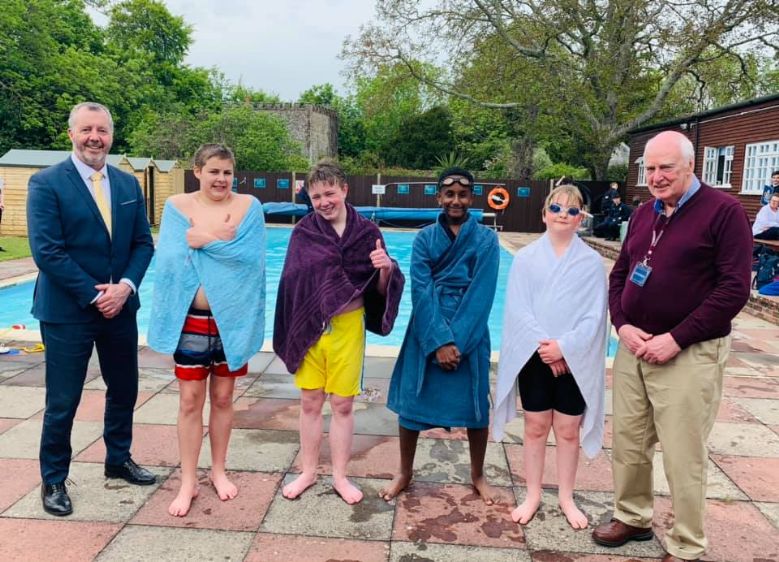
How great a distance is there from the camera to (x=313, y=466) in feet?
11.2

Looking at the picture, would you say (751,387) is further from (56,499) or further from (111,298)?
(56,499)

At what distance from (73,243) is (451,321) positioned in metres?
1.87

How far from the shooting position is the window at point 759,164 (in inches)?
577

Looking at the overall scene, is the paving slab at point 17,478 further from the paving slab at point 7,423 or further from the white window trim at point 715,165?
the white window trim at point 715,165

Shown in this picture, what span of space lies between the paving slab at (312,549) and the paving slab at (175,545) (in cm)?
7

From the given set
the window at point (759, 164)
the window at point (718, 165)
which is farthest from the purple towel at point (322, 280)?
the window at point (718, 165)

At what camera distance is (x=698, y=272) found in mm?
2588

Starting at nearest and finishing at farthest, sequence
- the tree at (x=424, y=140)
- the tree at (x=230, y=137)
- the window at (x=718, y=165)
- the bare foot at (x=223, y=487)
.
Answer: the bare foot at (x=223, y=487), the window at (x=718, y=165), the tree at (x=230, y=137), the tree at (x=424, y=140)

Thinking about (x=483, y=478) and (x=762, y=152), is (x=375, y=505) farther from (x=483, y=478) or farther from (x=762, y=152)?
(x=762, y=152)

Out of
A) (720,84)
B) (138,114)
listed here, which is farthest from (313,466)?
(138,114)

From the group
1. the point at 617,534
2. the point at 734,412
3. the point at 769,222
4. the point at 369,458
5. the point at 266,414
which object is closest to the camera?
the point at 617,534

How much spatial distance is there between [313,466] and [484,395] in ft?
3.26

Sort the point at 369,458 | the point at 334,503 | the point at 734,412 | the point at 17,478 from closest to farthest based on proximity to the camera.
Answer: the point at 334,503
the point at 17,478
the point at 369,458
the point at 734,412

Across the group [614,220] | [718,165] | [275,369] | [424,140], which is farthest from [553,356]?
[424,140]
